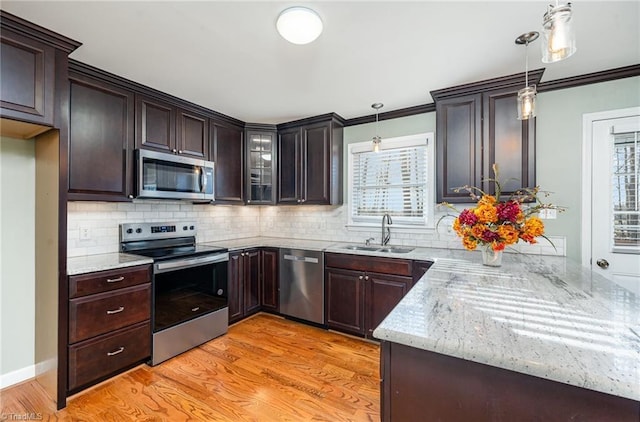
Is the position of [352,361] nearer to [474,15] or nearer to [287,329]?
[287,329]

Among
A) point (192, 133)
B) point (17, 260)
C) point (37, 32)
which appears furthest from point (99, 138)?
point (17, 260)

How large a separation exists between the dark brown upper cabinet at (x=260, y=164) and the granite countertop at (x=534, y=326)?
257cm

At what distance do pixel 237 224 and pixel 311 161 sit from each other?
4.68 feet

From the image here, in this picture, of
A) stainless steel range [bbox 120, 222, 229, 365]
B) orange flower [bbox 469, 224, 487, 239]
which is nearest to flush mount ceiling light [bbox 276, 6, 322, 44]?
orange flower [bbox 469, 224, 487, 239]

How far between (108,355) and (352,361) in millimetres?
1954

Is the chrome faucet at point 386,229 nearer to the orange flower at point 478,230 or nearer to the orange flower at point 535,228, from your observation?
the orange flower at point 478,230

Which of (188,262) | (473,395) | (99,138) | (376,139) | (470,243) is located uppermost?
(376,139)

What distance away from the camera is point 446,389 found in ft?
3.09

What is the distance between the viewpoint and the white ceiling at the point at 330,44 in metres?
1.58

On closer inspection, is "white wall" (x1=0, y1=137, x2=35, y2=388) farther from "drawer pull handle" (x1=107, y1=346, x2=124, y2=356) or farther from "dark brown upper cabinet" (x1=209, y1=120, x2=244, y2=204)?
"dark brown upper cabinet" (x1=209, y1=120, x2=244, y2=204)

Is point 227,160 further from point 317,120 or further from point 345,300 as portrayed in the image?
point 345,300

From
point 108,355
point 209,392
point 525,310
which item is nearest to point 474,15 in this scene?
point 525,310

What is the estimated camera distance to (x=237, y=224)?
13.0ft

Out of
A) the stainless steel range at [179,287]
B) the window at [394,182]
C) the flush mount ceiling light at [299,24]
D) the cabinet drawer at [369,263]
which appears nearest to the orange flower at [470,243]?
the cabinet drawer at [369,263]
